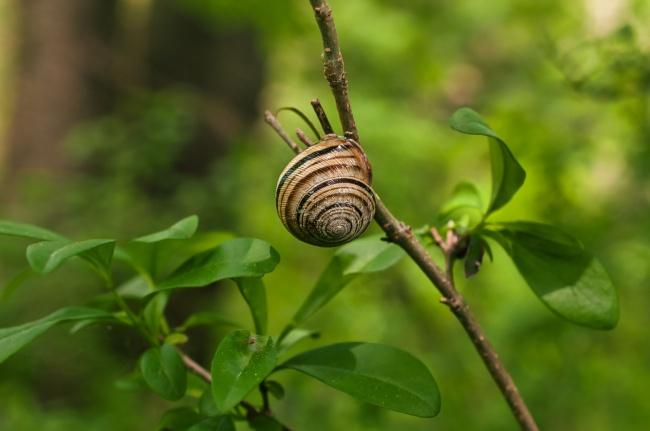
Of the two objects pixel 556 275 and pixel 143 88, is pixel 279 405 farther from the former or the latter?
pixel 143 88

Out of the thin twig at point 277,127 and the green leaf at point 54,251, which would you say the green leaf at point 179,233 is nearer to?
the green leaf at point 54,251

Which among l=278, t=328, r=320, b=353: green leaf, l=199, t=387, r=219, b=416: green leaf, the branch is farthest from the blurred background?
the branch

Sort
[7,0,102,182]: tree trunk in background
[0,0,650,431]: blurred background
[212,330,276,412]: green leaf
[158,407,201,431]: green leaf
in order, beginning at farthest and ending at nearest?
[7,0,102,182]: tree trunk in background → [0,0,650,431]: blurred background → [158,407,201,431]: green leaf → [212,330,276,412]: green leaf

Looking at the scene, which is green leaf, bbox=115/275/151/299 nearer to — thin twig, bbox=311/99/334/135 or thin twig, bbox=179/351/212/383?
thin twig, bbox=179/351/212/383

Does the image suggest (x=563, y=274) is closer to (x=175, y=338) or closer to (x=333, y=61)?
(x=333, y=61)

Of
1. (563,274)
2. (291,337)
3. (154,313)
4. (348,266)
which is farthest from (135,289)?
(563,274)

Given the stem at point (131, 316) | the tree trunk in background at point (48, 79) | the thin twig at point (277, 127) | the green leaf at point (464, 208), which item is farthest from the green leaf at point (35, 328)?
the tree trunk in background at point (48, 79)
